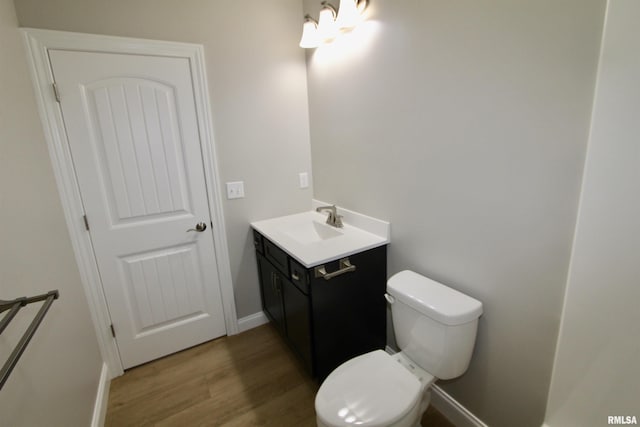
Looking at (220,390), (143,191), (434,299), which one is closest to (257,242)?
(143,191)

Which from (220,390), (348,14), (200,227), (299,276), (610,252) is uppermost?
(348,14)

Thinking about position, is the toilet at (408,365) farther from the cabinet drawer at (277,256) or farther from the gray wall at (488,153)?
the cabinet drawer at (277,256)

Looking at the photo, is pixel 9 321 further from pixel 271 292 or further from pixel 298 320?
pixel 271 292

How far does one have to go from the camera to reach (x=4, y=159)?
100 cm

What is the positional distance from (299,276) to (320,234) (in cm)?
60

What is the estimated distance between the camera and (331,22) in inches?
66.4

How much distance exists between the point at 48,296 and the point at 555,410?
1793mm

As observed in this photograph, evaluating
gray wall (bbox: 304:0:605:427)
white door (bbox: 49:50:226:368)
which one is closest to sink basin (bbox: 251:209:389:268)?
gray wall (bbox: 304:0:605:427)

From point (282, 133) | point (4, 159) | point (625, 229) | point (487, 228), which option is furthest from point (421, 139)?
point (4, 159)

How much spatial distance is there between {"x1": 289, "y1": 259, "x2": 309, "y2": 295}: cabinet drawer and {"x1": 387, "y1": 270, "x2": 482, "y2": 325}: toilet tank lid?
422 millimetres

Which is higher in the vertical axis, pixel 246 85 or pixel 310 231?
pixel 246 85

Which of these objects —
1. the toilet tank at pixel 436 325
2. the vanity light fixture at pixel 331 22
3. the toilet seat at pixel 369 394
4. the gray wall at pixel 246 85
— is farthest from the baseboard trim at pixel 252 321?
the vanity light fixture at pixel 331 22

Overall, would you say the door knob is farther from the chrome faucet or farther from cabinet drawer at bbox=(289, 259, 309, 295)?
the chrome faucet

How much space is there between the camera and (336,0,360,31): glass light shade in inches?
60.5
